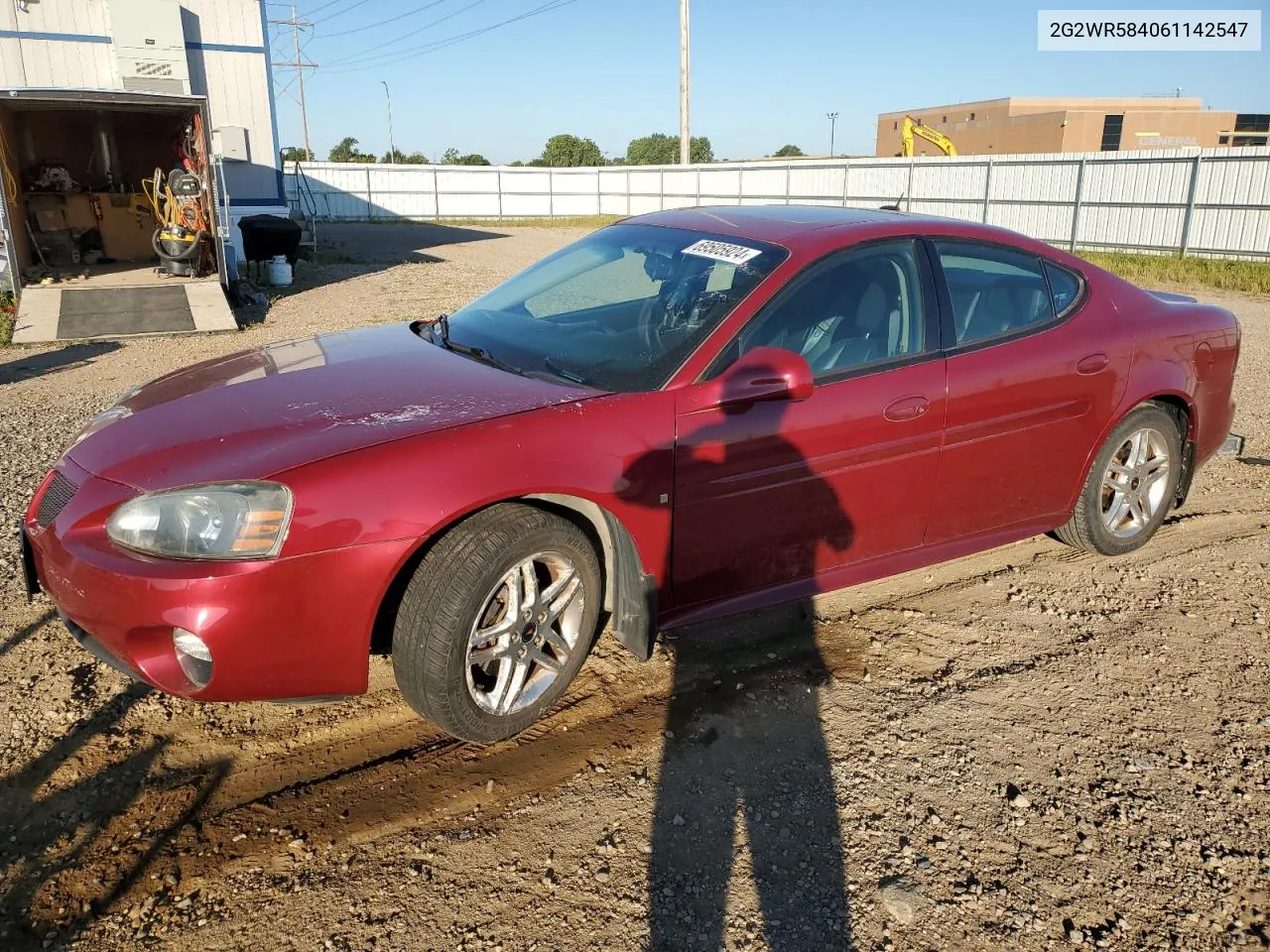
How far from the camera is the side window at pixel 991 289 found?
149 inches

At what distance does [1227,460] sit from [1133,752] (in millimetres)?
4061

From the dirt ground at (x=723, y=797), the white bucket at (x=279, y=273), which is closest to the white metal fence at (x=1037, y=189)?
the white bucket at (x=279, y=273)

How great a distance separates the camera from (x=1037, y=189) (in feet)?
70.9

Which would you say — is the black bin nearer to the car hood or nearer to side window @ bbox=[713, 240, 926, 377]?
the car hood

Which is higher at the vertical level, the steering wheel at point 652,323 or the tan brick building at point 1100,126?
the tan brick building at point 1100,126

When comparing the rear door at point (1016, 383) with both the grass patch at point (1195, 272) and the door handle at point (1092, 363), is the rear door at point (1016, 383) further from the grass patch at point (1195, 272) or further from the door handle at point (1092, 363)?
the grass patch at point (1195, 272)

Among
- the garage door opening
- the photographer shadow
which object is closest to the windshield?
the photographer shadow

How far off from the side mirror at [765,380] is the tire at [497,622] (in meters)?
0.70

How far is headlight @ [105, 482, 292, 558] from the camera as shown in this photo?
8.32ft

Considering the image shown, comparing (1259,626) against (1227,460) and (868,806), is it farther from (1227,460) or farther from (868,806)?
(1227,460)

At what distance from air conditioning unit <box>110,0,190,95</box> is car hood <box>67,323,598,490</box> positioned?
15.3 meters

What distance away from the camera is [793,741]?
3078 mm

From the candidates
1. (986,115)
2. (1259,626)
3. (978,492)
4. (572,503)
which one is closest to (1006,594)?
(978,492)

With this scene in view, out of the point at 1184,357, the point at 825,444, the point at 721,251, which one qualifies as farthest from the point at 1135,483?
the point at 721,251
